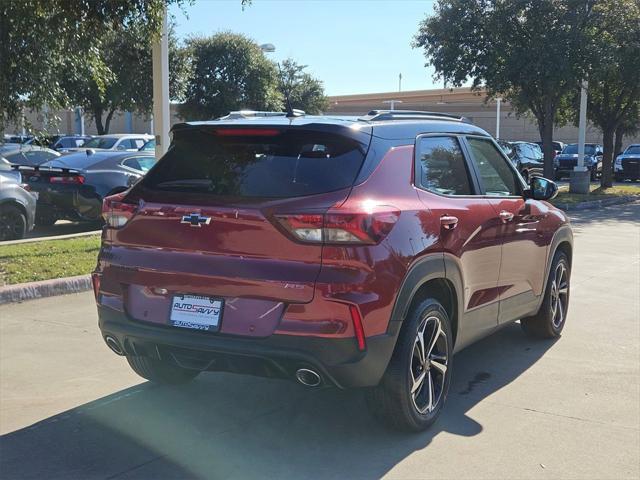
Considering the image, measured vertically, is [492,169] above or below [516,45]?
below

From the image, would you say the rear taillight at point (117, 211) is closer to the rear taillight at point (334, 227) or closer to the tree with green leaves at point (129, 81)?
the rear taillight at point (334, 227)

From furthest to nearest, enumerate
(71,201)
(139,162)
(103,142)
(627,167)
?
(627,167) < (103,142) < (139,162) < (71,201)

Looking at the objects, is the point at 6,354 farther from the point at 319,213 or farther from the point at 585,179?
the point at 585,179

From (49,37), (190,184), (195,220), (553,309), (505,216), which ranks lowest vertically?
(553,309)

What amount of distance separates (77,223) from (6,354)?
372 inches

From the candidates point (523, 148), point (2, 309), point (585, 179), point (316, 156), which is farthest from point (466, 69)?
point (316, 156)

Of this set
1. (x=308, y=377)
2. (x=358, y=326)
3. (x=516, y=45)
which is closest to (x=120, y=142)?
(x=516, y=45)

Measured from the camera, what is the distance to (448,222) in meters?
4.54

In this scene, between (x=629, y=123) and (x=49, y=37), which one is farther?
(x=629, y=123)

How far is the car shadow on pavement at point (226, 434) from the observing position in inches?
156

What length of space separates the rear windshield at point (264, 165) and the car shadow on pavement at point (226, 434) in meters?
1.48

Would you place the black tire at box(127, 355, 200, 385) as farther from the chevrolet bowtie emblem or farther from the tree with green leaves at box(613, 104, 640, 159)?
the tree with green leaves at box(613, 104, 640, 159)

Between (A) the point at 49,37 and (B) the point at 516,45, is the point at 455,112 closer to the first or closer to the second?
(B) the point at 516,45

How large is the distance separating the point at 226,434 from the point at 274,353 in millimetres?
909
